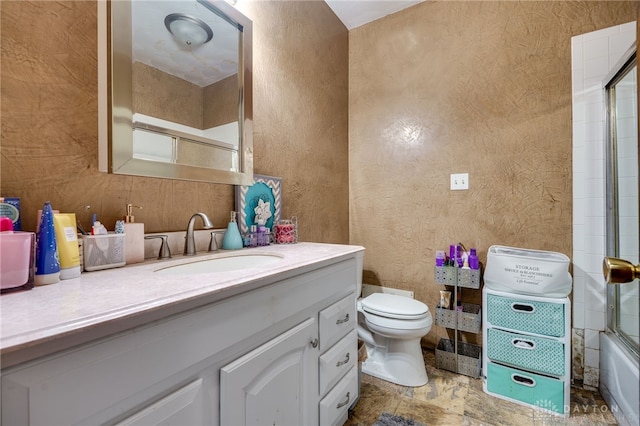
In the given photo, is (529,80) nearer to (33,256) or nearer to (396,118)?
(396,118)

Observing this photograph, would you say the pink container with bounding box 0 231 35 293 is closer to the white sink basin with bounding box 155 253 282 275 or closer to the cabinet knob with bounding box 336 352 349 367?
the white sink basin with bounding box 155 253 282 275

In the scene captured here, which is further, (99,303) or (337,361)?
(337,361)

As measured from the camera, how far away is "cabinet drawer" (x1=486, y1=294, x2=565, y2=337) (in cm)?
143

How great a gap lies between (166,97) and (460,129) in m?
1.81

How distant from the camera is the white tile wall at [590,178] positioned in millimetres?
1569

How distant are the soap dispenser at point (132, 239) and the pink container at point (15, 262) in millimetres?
283

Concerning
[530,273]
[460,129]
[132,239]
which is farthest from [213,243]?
[460,129]

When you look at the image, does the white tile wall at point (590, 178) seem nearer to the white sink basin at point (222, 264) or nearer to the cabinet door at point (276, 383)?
the cabinet door at point (276, 383)

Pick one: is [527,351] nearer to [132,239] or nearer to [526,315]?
[526,315]

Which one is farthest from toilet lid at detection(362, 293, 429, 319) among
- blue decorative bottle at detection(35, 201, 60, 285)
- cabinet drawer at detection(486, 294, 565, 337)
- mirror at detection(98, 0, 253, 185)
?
blue decorative bottle at detection(35, 201, 60, 285)

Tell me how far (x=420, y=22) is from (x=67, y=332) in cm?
258

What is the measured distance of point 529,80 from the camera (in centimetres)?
175

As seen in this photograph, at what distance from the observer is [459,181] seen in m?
Result: 1.95

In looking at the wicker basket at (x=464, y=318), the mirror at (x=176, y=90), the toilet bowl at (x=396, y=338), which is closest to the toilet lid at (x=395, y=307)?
the toilet bowl at (x=396, y=338)
